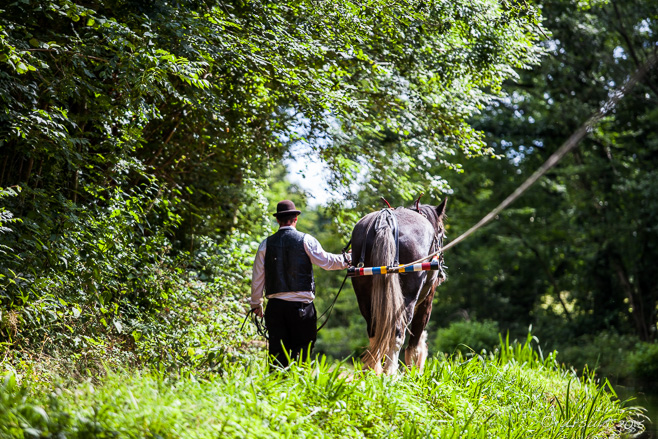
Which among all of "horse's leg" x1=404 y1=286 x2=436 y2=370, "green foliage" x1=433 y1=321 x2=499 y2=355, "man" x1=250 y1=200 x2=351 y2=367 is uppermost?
"man" x1=250 y1=200 x2=351 y2=367

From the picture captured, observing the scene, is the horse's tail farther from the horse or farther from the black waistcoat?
the black waistcoat

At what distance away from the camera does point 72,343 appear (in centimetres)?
556

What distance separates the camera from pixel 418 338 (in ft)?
20.3

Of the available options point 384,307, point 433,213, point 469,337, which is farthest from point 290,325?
point 469,337

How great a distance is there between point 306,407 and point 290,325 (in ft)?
5.23

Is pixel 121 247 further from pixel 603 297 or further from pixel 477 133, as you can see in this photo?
pixel 603 297

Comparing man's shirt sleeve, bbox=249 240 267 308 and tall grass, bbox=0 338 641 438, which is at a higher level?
man's shirt sleeve, bbox=249 240 267 308

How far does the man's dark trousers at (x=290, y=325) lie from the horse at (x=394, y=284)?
0.51 meters

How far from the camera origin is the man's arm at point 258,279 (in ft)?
18.2

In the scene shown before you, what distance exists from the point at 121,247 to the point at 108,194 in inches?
28.6

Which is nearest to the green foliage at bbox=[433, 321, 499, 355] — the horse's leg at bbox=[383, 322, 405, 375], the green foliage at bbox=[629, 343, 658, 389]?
the green foliage at bbox=[629, 343, 658, 389]

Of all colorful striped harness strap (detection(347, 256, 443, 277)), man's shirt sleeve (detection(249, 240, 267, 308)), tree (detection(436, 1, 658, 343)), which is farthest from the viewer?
tree (detection(436, 1, 658, 343))

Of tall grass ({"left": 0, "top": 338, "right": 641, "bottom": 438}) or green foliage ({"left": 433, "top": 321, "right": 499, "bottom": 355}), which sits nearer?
tall grass ({"left": 0, "top": 338, "right": 641, "bottom": 438})

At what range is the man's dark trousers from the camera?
5312mm
